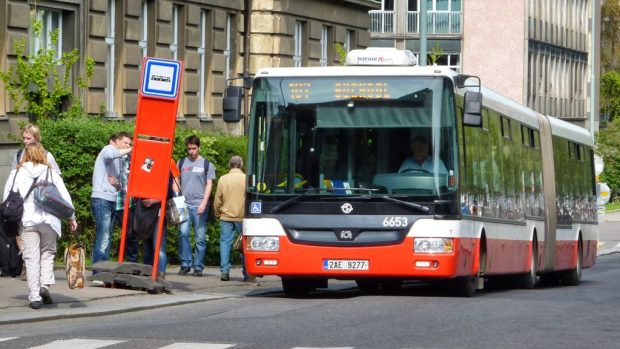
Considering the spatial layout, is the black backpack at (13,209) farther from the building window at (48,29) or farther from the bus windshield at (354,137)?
the building window at (48,29)

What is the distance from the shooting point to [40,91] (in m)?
28.7

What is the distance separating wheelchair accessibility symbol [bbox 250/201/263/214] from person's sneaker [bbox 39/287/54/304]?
3.24 m

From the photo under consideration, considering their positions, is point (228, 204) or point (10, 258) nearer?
point (10, 258)

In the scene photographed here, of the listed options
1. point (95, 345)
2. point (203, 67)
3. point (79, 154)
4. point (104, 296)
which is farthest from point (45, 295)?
point (203, 67)

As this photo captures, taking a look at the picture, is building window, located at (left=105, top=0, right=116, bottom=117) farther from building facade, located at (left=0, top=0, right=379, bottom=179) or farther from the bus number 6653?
the bus number 6653

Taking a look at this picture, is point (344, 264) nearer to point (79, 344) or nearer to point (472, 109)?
point (472, 109)

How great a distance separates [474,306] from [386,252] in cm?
142

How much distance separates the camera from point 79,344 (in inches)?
542

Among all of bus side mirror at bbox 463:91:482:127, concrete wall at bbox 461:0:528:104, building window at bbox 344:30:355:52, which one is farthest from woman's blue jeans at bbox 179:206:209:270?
concrete wall at bbox 461:0:528:104

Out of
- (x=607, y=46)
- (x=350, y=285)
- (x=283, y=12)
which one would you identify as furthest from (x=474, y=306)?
(x=607, y=46)

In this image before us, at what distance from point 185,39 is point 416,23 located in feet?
164

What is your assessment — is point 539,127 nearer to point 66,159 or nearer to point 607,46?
point 66,159

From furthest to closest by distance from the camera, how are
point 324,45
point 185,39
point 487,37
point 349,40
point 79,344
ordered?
point 487,37
point 349,40
point 324,45
point 185,39
point 79,344

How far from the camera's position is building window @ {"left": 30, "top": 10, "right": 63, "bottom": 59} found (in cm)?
3017
